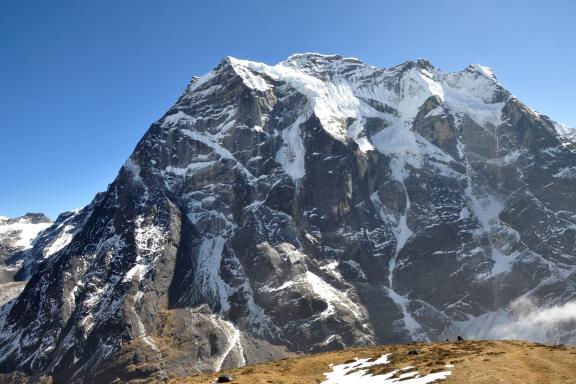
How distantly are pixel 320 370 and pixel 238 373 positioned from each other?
9.31 meters

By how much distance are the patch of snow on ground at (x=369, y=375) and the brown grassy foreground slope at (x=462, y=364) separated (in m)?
0.88

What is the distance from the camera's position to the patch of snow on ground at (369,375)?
4377cm

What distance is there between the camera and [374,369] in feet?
173

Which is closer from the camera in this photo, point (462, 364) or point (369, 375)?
point (462, 364)

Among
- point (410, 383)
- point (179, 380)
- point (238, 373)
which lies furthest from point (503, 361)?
point (179, 380)

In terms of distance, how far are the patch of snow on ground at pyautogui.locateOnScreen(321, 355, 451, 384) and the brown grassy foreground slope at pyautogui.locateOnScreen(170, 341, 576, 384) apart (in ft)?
2.90

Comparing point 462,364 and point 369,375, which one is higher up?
point 462,364

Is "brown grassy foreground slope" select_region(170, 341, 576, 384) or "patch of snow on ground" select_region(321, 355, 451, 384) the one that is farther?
"patch of snow on ground" select_region(321, 355, 451, 384)

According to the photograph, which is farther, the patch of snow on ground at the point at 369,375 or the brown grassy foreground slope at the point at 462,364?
the patch of snow on ground at the point at 369,375

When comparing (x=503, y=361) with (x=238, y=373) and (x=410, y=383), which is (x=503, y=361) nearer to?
(x=410, y=383)

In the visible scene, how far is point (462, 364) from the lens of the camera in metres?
45.1

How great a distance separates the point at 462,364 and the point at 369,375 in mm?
9436

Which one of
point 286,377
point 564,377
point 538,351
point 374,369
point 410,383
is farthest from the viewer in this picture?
point 286,377

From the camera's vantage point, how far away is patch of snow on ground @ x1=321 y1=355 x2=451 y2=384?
1723 inches
